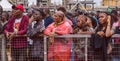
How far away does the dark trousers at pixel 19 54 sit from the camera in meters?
9.71

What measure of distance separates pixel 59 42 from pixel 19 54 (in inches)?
37.7

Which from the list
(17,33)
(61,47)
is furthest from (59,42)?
(17,33)

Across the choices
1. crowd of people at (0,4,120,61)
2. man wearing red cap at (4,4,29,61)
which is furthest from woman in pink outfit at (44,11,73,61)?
man wearing red cap at (4,4,29,61)

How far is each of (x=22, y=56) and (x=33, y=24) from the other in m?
0.77

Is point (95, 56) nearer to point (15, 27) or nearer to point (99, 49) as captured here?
point (99, 49)

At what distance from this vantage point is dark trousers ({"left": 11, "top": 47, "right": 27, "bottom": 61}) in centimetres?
971

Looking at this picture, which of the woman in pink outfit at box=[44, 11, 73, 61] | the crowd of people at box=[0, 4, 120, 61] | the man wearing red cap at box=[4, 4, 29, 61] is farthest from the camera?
the man wearing red cap at box=[4, 4, 29, 61]

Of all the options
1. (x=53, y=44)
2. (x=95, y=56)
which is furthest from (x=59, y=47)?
(x=95, y=56)

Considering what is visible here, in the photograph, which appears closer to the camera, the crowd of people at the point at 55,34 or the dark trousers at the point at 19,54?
the crowd of people at the point at 55,34

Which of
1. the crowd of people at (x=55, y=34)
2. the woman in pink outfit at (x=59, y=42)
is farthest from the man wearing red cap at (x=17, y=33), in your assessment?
the woman in pink outfit at (x=59, y=42)

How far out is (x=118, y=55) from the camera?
9391 mm

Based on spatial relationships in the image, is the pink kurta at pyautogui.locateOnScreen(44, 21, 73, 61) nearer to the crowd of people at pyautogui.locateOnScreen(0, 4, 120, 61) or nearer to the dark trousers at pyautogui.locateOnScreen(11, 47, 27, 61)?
the crowd of people at pyautogui.locateOnScreen(0, 4, 120, 61)

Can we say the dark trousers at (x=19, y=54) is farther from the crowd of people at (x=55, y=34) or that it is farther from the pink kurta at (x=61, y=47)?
the pink kurta at (x=61, y=47)

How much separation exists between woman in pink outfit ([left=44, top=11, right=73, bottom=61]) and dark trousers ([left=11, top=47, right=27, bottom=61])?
0.57 meters
